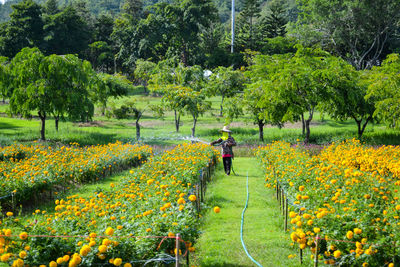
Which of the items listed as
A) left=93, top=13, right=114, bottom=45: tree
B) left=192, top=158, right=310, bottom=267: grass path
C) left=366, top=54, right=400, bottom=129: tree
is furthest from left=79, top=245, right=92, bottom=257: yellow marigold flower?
left=93, top=13, right=114, bottom=45: tree

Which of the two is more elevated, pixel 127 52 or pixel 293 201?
pixel 127 52

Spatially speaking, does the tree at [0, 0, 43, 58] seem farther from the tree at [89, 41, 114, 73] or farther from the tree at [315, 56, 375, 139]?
the tree at [315, 56, 375, 139]

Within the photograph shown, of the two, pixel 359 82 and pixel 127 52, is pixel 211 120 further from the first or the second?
pixel 127 52

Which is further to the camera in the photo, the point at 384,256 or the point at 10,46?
the point at 10,46

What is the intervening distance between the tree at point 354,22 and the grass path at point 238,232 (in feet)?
106

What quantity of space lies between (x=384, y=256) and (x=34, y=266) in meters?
4.12

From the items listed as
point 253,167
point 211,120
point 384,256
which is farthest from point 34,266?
point 211,120

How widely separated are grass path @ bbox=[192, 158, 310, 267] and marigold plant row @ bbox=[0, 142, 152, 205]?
3.62m

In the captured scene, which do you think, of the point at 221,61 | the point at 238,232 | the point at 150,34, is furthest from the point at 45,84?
the point at 221,61

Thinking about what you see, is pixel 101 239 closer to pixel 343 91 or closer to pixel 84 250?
pixel 84 250

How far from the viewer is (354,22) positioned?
1458 inches

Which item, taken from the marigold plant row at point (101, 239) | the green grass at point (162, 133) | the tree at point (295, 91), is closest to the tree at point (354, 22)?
the green grass at point (162, 133)

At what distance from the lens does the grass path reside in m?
5.30

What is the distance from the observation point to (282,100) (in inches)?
696
